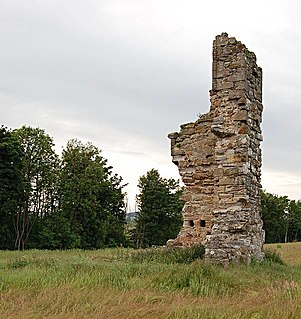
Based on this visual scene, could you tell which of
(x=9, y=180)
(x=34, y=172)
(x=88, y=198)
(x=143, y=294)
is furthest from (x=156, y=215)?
(x=143, y=294)

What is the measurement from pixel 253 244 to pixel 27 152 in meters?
28.6

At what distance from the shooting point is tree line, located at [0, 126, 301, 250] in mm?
33469

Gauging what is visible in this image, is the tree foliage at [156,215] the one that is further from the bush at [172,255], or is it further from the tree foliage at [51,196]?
the bush at [172,255]

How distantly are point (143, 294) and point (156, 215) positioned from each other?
129 ft

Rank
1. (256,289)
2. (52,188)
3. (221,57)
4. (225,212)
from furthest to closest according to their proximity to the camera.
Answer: (52,188)
(221,57)
(225,212)
(256,289)

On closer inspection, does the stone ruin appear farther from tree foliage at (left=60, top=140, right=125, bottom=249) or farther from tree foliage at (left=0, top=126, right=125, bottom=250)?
tree foliage at (left=60, top=140, right=125, bottom=249)

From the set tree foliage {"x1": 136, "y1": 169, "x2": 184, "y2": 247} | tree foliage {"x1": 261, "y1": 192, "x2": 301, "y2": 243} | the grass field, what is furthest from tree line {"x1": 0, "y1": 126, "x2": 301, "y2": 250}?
the grass field

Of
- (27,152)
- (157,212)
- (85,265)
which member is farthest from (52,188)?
(85,265)

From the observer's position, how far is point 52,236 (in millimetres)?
36062

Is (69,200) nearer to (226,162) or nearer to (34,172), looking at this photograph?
(34,172)

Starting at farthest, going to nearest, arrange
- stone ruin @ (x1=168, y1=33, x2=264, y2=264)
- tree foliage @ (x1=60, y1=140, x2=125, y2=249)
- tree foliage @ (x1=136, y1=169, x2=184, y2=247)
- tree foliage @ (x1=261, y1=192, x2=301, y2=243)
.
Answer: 1. tree foliage @ (x1=261, y1=192, x2=301, y2=243)
2. tree foliage @ (x1=136, y1=169, x2=184, y2=247)
3. tree foliage @ (x1=60, y1=140, x2=125, y2=249)
4. stone ruin @ (x1=168, y1=33, x2=264, y2=264)

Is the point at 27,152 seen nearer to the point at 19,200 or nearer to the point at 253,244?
the point at 19,200

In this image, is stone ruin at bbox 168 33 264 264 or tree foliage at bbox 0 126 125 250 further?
tree foliage at bbox 0 126 125 250

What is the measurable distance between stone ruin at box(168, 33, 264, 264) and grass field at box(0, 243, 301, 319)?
1998mm
